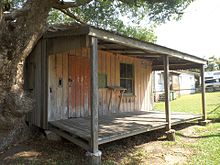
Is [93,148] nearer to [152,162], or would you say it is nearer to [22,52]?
[152,162]

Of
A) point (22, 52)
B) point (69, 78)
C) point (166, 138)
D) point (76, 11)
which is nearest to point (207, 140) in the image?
point (166, 138)

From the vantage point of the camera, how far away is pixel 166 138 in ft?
27.5

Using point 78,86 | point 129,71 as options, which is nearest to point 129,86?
point 129,71

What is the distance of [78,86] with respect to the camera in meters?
8.70

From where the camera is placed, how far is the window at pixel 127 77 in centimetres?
A: 1087

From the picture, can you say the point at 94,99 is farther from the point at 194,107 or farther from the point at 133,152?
the point at 194,107

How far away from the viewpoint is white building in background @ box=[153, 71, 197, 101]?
26.0 metres

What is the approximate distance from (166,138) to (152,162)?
2282 mm

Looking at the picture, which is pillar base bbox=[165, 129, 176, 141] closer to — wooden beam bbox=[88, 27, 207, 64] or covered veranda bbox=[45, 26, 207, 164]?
covered veranda bbox=[45, 26, 207, 164]

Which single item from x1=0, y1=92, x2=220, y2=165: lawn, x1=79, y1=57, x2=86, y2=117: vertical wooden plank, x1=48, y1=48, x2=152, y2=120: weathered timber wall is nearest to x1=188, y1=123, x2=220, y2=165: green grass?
x1=0, y1=92, x2=220, y2=165: lawn

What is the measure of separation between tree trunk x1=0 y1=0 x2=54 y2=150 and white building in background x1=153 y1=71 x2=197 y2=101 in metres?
19.2

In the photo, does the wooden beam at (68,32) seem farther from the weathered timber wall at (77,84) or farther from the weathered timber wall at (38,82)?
the weathered timber wall at (77,84)

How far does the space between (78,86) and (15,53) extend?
120 inches

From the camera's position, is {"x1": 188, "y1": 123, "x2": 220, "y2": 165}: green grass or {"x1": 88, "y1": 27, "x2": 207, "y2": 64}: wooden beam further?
{"x1": 188, "y1": 123, "x2": 220, "y2": 165}: green grass
